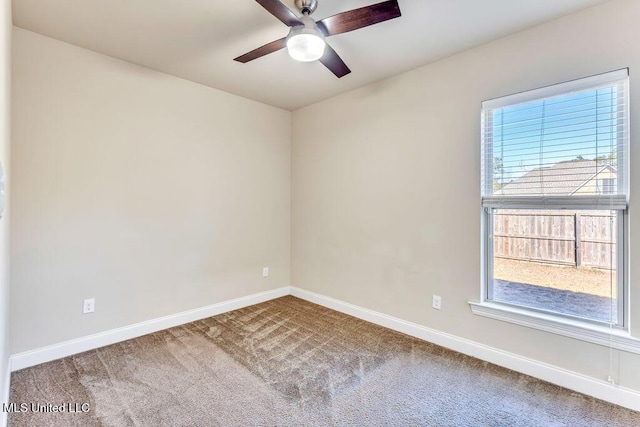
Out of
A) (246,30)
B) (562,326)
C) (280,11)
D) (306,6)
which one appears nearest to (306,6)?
(306,6)

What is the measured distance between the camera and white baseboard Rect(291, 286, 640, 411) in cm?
188

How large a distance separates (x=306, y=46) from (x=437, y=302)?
2322mm

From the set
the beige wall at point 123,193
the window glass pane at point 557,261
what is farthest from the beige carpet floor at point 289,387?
the window glass pane at point 557,261

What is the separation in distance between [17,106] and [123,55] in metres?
0.87

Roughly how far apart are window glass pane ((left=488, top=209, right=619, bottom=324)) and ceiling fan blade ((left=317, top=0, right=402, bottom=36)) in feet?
5.66

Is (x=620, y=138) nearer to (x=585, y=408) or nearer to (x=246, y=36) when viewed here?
(x=585, y=408)

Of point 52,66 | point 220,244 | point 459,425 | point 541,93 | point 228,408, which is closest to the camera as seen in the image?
point 459,425

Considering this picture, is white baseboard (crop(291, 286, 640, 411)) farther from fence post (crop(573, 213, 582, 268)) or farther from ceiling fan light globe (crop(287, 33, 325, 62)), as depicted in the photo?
ceiling fan light globe (crop(287, 33, 325, 62))

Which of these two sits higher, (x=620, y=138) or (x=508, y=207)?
(x=620, y=138)

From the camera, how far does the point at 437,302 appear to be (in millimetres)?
2701

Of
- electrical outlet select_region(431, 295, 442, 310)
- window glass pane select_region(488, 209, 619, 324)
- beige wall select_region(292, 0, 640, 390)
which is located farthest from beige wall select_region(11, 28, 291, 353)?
window glass pane select_region(488, 209, 619, 324)

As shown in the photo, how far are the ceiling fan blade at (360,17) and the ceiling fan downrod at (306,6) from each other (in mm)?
187

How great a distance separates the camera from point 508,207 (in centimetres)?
235

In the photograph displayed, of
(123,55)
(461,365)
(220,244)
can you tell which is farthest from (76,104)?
(461,365)
